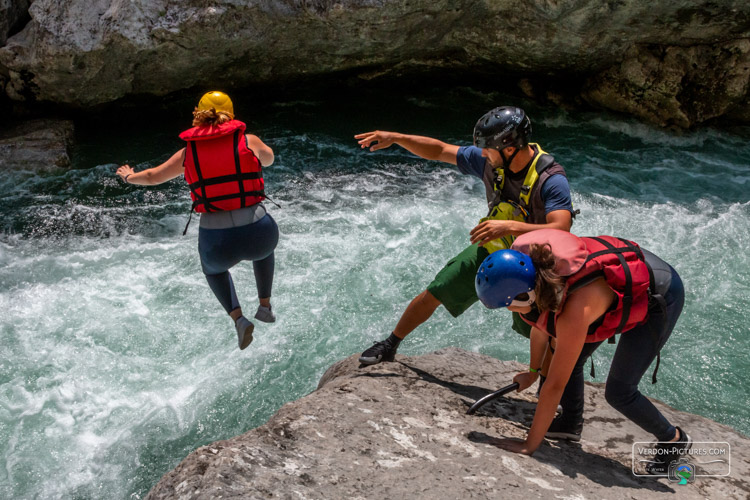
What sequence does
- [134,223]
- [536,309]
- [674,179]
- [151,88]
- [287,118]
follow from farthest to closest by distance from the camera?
1. [287,118]
2. [151,88]
3. [674,179]
4. [134,223]
5. [536,309]

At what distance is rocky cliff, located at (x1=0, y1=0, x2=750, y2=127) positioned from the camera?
759cm

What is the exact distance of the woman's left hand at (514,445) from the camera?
3.13m

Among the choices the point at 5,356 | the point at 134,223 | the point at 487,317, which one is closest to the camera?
the point at 5,356

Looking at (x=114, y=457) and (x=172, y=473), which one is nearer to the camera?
(x=172, y=473)

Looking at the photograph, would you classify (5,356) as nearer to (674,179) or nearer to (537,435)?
(537,435)

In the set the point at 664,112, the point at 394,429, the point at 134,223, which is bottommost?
the point at 134,223

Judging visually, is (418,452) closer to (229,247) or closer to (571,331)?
(571,331)

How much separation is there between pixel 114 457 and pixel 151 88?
5.70 m

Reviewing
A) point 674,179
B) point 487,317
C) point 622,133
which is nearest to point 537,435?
point 487,317

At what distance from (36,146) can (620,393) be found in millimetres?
7593

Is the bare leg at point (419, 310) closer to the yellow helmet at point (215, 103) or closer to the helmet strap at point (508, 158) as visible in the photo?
the helmet strap at point (508, 158)

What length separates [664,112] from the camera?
9.13 meters

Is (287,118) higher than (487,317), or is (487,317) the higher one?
(287,118)

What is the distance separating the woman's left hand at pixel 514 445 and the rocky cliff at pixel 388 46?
5.83m
